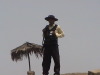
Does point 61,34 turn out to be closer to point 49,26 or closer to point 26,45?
point 49,26

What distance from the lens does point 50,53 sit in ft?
35.6

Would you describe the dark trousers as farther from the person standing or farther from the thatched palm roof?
the thatched palm roof

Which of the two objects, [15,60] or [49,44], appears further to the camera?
[15,60]

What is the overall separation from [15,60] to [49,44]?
11.6 metres

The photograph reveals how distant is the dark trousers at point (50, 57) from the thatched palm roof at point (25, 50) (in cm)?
1073

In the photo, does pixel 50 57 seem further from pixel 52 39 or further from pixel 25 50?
pixel 25 50

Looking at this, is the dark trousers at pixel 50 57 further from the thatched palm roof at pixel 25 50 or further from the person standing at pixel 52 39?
the thatched palm roof at pixel 25 50

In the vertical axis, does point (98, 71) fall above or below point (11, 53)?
below

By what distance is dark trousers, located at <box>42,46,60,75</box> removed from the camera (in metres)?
10.7

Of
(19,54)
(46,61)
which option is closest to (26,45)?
(19,54)

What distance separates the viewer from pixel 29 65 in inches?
899

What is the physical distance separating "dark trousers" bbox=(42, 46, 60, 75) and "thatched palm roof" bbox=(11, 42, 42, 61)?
1073 centimetres

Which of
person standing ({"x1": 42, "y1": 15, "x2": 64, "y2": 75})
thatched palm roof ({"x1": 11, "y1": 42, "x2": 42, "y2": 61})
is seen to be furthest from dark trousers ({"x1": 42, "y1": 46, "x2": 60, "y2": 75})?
thatched palm roof ({"x1": 11, "y1": 42, "x2": 42, "y2": 61})

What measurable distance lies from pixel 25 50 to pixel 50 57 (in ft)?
36.2
